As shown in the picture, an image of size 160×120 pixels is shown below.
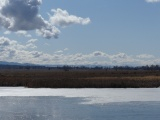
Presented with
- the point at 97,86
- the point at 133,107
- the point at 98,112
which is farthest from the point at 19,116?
the point at 97,86

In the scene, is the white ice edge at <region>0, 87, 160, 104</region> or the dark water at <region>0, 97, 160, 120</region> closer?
the dark water at <region>0, 97, 160, 120</region>

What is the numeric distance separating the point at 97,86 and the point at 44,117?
79.8ft

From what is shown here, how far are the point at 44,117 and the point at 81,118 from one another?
2.19 meters

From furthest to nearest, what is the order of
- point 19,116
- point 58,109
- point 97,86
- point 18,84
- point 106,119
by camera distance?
1. point 18,84
2. point 97,86
3. point 58,109
4. point 19,116
5. point 106,119

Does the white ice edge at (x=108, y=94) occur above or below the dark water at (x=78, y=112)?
above

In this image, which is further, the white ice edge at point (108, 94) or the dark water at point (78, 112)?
the white ice edge at point (108, 94)

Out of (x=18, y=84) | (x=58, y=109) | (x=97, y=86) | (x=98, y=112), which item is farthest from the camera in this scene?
(x=18, y=84)

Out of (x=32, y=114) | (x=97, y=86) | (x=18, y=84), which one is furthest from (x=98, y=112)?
(x=18, y=84)

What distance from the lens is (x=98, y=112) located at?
2262cm

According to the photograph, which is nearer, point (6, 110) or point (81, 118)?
point (81, 118)

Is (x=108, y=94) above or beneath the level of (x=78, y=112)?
above

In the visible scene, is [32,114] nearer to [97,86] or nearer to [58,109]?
[58,109]

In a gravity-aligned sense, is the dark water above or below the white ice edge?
below

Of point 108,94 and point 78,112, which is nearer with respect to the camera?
point 78,112
